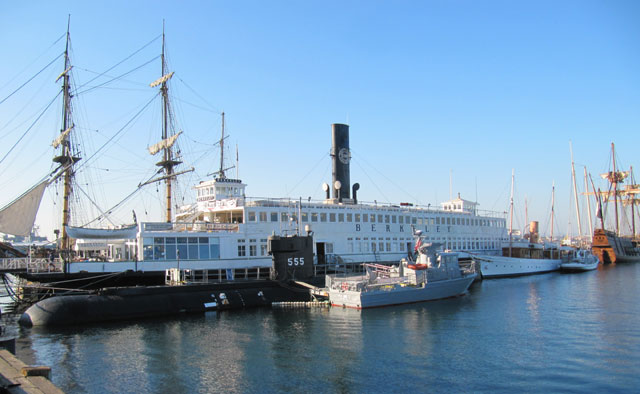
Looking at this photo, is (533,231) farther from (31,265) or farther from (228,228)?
(31,265)

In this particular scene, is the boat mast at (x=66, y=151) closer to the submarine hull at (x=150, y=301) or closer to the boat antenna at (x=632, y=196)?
the submarine hull at (x=150, y=301)

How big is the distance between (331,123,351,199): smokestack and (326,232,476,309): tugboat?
12.7 meters

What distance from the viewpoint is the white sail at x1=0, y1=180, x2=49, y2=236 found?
34.2 m

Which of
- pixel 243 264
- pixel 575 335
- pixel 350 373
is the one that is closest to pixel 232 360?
pixel 350 373

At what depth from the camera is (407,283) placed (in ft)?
111

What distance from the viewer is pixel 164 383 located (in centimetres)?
1691

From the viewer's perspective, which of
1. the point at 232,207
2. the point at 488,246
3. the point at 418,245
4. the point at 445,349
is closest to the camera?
the point at 445,349

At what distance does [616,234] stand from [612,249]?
9.18 meters

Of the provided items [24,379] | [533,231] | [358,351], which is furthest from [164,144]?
[533,231]

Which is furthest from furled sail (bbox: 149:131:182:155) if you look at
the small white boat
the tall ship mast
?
the small white boat

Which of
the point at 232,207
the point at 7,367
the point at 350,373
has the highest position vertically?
the point at 232,207

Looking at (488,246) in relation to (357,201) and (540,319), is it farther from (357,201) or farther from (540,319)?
(540,319)

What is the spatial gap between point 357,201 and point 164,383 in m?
33.6

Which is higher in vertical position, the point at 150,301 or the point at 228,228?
the point at 228,228
